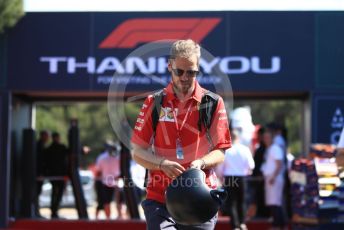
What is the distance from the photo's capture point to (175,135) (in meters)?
5.05

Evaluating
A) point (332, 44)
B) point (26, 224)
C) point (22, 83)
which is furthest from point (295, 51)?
point (26, 224)

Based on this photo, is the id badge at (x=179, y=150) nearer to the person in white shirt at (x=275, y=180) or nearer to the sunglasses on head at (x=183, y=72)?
the sunglasses on head at (x=183, y=72)

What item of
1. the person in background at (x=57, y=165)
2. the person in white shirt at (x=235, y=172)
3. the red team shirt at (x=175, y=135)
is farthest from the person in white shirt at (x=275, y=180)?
the red team shirt at (x=175, y=135)

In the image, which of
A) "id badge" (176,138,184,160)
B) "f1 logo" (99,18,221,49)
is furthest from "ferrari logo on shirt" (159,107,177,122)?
"f1 logo" (99,18,221,49)

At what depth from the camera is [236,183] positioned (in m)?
11.7

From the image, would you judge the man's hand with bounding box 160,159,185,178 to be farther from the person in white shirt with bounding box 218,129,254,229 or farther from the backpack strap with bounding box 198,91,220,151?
the person in white shirt with bounding box 218,129,254,229

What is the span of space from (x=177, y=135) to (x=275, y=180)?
309 inches

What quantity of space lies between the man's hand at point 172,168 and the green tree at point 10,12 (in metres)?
8.20

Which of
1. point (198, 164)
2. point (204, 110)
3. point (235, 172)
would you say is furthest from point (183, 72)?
point (235, 172)

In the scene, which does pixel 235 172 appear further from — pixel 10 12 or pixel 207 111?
pixel 207 111

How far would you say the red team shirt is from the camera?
16.5ft

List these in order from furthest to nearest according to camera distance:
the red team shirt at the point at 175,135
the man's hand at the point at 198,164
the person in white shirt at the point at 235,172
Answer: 1. the person in white shirt at the point at 235,172
2. the red team shirt at the point at 175,135
3. the man's hand at the point at 198,164

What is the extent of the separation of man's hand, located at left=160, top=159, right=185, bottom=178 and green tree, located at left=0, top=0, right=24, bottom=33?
8.20 meters

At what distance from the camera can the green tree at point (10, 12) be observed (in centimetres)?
1246
